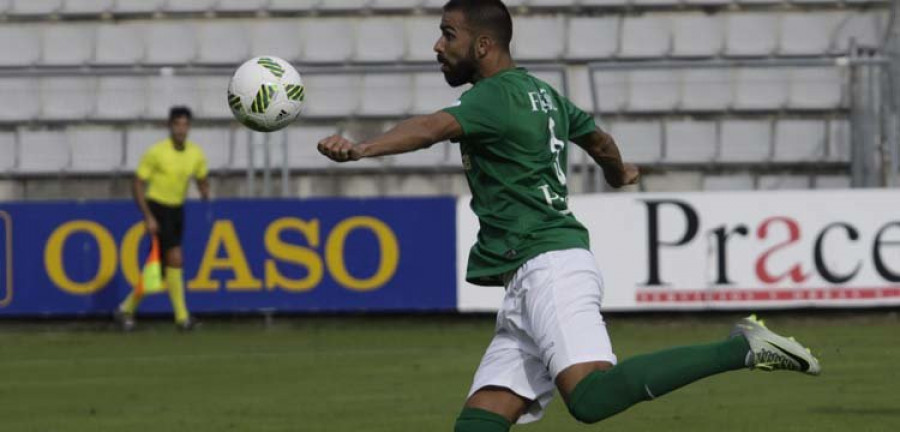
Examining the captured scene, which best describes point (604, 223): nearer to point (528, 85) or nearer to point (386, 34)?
point (386, 34)

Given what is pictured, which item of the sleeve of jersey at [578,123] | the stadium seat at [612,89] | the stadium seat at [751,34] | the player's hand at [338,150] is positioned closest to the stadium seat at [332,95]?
the stadium seat at [612,89]

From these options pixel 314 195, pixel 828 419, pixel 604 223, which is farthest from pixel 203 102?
pixel 828 419

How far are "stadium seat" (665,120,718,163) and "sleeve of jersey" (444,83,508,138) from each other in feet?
40.4

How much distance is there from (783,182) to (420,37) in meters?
4.31

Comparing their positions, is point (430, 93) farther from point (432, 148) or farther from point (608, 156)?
point (608, 156)

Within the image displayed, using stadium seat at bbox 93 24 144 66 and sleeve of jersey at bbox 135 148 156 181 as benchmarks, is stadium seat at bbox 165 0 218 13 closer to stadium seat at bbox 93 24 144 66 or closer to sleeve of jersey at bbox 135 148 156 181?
stadium seat at bbox 93 24 144 66

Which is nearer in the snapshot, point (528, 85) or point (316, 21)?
point (528, 85)

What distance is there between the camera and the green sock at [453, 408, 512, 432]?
6.46 meters

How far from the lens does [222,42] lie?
67.2 feet

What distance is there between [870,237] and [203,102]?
268 inches

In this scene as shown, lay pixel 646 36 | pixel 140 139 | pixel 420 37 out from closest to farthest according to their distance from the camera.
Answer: pixel 140 139 < pixel 646 36 < pixel 420 37

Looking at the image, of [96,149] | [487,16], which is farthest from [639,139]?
[487,16]

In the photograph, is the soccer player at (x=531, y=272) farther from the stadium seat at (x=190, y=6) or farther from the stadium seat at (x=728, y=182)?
the stadium seat at (x=190, y=6)

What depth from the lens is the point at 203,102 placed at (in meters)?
18.8
